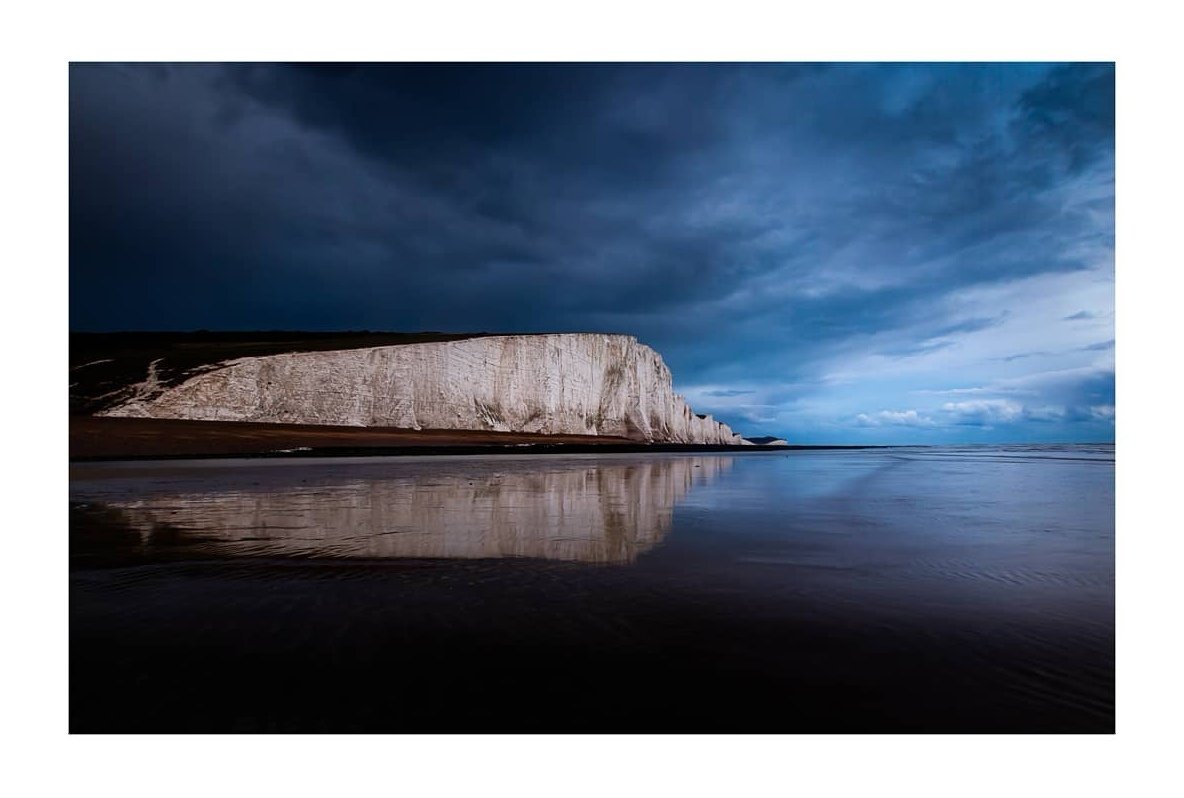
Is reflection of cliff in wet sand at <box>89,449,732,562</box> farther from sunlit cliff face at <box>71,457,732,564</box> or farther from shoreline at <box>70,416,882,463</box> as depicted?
shoreline at <box>70,416,882,463</box>

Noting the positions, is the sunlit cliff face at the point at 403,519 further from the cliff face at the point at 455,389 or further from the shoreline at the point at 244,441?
the cliff face at the point at 455,389

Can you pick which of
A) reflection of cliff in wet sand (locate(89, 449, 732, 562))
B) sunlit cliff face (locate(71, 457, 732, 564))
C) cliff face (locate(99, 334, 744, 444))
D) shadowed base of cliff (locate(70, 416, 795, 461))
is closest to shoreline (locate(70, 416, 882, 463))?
shadowed base of cliff (locate(70, 416, 795, 461))

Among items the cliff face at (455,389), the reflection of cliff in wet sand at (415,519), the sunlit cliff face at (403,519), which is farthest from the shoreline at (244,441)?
the reflection of cliff in wet sand at (415,519)

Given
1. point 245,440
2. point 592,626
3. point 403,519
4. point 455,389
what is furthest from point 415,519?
point 455,389

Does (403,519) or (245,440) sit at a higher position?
(403,519)

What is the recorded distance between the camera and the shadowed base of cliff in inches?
963

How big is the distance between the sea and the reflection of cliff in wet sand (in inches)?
2.9

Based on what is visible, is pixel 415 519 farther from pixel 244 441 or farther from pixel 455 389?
pixel 455 389

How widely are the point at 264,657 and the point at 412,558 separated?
A: 7.45ft

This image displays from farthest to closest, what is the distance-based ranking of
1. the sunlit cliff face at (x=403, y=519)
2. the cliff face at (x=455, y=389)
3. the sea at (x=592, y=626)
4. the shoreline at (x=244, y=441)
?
the cliff face at (x=455, y=389)
the shoreline at (x=244, y=441)
the sunlit cliff face at (x=403, y=519)
the sea at (x=592, y=626)

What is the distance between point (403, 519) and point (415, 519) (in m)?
0.17

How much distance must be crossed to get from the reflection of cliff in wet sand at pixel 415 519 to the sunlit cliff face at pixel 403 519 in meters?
0.01

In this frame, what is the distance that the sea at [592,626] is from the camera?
2557 mm

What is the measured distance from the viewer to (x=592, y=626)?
3.46 metres
